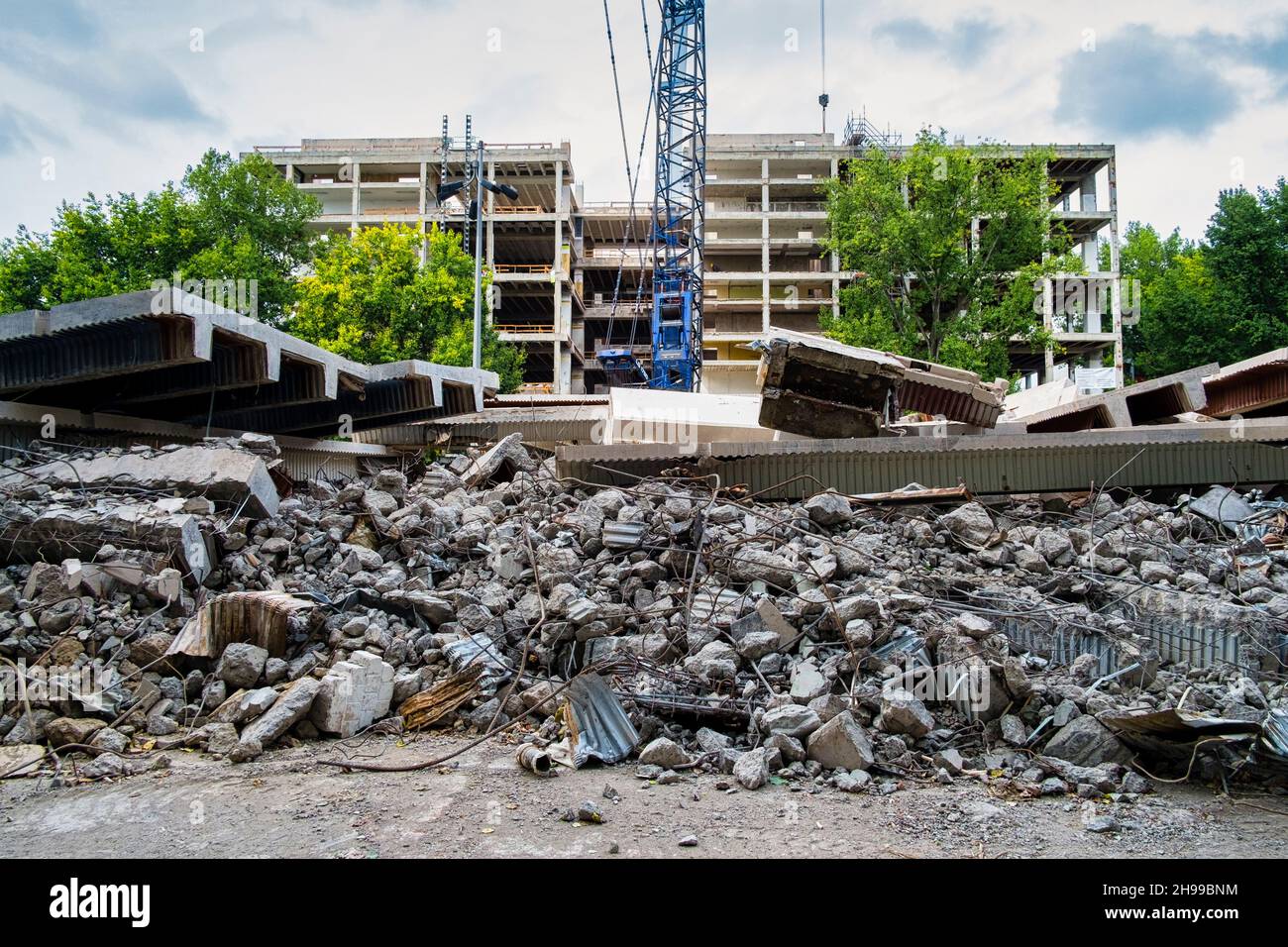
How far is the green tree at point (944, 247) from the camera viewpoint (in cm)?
2997

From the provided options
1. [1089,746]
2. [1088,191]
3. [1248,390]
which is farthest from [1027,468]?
[1088,191]

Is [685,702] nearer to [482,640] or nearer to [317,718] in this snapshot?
[482,640]

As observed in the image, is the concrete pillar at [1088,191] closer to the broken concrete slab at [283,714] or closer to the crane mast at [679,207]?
the crane mast at [679,207]

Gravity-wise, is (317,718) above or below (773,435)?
below

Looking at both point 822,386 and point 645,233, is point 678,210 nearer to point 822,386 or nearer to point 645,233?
point 645,233

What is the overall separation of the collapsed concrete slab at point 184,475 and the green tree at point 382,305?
19.4 metres

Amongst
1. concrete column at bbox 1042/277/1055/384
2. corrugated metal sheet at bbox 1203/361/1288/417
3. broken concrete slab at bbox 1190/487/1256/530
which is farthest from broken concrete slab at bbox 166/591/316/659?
concrete column at bbox 1042/277/1055/384

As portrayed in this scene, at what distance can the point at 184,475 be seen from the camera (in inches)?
322

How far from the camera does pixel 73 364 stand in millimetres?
10414

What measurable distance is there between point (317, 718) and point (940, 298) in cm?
3085

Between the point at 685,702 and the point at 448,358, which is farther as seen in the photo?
the point at 448,358

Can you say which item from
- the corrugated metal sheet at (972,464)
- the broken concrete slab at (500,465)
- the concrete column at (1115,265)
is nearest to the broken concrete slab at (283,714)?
the corrugated metal sheet at (972,464)

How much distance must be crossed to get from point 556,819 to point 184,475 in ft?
20.1
